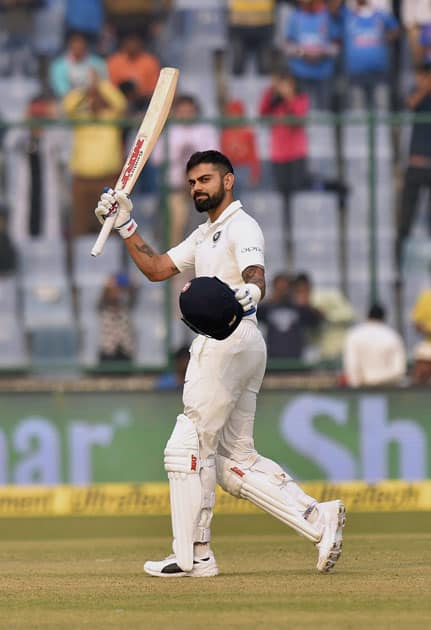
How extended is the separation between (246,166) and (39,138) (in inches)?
66.6

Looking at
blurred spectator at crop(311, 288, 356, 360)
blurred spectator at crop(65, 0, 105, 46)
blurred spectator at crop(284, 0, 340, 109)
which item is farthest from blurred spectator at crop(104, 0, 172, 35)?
blurred spectator at crop(311, 288, 356, 360)

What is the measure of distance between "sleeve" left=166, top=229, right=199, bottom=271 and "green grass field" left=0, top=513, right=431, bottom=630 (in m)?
1.28

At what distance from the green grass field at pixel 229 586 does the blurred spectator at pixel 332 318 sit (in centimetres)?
369

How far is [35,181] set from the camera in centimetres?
1234

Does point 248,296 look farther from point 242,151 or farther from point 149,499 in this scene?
point 242,151

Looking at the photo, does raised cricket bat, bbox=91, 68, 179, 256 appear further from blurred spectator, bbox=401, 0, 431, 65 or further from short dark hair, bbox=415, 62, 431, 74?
blurred spectator, bbox=401, 0, 431, 65

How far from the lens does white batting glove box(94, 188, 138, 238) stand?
625 centimetres

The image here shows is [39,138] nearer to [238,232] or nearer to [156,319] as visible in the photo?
[156,319]

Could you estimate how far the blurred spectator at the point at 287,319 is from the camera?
12023 millimetres

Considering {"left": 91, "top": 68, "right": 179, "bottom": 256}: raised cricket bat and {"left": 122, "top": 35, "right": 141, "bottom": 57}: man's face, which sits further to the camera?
{"left": 122, "top": 35, "right": 141, "bottom": 57}: man's face

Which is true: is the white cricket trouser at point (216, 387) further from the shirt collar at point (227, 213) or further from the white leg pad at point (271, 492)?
the shirt collar at point (227, 213)

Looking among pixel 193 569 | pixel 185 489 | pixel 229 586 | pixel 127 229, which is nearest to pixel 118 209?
pixel 127 229

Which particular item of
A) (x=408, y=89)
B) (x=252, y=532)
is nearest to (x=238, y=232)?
(x=252, y=532)

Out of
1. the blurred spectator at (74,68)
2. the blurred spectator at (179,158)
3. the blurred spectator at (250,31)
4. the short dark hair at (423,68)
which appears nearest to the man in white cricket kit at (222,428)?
the blurred spectator at (179,158)
